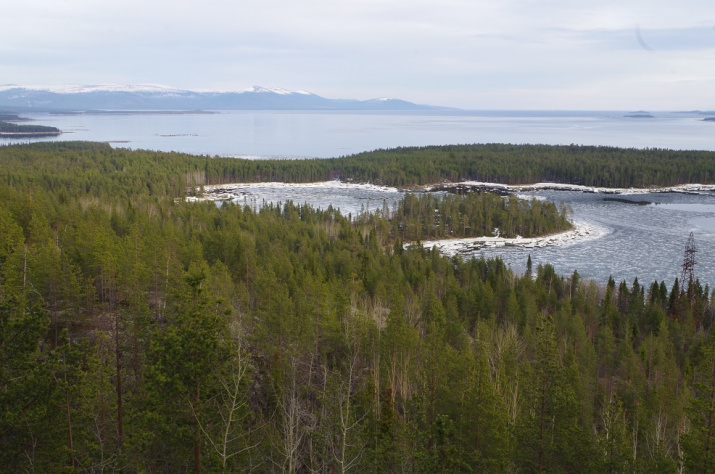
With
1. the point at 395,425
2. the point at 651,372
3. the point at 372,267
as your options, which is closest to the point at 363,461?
the point at 395,425

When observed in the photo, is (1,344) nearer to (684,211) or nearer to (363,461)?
(363,461)

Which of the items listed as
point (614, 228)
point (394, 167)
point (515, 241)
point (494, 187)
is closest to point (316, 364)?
point (515, 241)

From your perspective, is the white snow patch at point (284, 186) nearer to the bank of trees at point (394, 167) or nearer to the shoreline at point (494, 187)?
the shoreline at point (494, 187)

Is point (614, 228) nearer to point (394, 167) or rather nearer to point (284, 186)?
point (394, 167)

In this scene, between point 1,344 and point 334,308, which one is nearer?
point 1,344

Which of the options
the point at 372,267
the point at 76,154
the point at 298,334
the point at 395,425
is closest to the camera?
the point at 395,425

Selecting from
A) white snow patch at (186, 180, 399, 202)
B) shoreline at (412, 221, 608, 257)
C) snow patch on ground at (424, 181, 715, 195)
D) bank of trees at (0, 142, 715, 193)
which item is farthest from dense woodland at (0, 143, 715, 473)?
snow patch on ground at (424, 181, 715, 195)

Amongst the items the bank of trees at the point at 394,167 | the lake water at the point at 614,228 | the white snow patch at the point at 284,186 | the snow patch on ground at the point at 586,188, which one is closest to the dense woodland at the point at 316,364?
the lake water at the point at 614,228

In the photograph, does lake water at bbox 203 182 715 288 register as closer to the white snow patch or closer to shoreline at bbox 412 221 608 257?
the white snow patch
